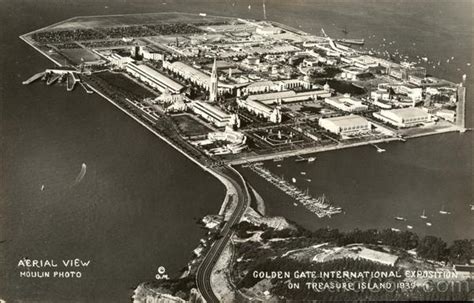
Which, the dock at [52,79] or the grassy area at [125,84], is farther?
the grassy area at [125,84]

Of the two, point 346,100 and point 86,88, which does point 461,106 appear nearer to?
point 346,100

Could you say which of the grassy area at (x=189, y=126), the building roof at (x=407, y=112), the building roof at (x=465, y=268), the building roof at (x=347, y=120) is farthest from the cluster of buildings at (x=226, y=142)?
the building roof at (x=465, y=268)

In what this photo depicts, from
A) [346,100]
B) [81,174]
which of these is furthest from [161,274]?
[346,100]

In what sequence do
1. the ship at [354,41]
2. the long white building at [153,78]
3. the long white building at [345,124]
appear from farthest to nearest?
the ship at [354,41]
the long white building at [153,78]
the long white building at [345,124]

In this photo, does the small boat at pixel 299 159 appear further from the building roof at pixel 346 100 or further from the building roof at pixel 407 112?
the building roof at pixel 346 100

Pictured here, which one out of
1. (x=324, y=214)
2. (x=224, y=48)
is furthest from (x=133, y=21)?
(x=324, y=214)

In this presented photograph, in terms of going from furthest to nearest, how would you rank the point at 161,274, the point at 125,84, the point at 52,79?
the point at 125,84 → the point at 52,79 → the point at 161,274

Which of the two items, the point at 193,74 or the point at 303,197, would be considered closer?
the point at 303,197
